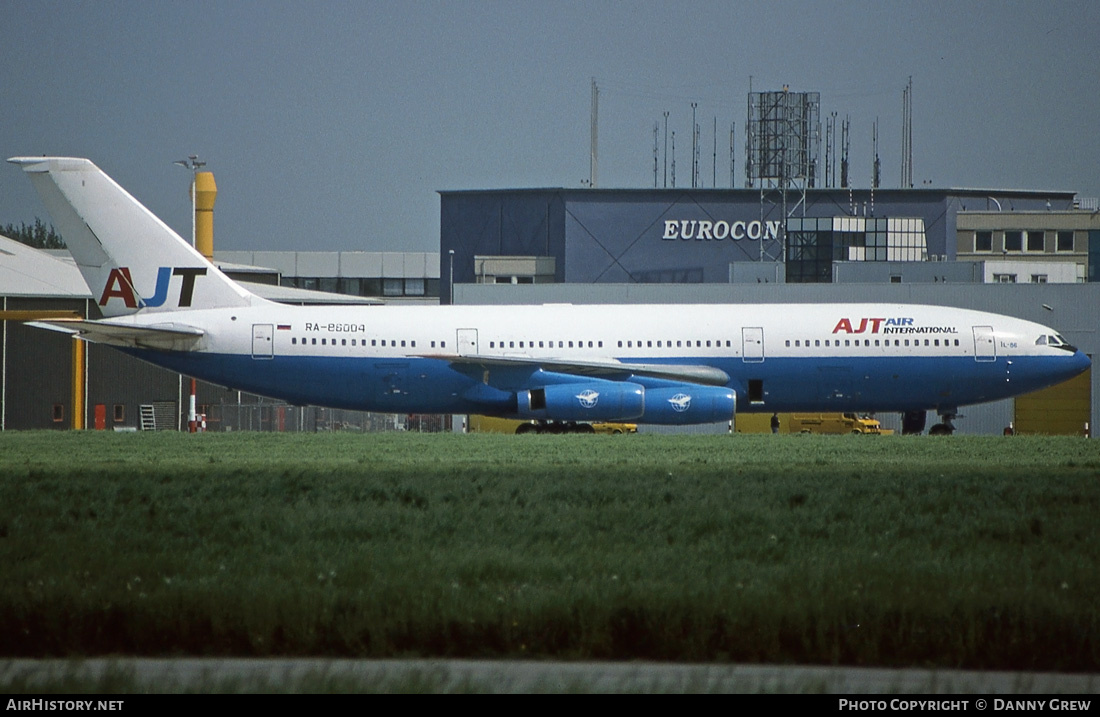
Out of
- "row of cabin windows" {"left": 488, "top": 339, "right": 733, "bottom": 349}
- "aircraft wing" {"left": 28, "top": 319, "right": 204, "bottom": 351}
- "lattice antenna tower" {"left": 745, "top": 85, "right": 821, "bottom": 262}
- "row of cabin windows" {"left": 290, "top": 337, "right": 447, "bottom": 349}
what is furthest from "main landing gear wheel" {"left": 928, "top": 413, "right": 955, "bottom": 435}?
"lattice antenna tower" {"left": 745, "top": 85, "right": 821, "bottom": 262}

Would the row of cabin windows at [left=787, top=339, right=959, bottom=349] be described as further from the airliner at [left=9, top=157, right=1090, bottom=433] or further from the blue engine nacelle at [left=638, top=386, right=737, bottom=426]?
the blue engine nacelle at [left=638, top=386, right=737, bottom=426]

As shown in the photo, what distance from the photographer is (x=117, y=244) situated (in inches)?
1483

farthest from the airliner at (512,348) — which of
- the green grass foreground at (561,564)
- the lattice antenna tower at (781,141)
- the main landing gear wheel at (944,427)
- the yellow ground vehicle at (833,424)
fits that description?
the lattice antenna tower at (781,141)

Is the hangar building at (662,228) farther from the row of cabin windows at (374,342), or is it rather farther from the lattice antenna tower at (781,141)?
the row of cabin windows at (374,342)

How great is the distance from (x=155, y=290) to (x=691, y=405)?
15391 millimetres

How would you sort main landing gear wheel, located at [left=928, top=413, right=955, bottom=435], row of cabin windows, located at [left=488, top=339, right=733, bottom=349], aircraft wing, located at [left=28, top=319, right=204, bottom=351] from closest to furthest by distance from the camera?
1. aircraft wing, located at [left=28, top=319, right=204, bottom=351]
2. row of cabin windows, located at [left=488, top=339, right=733, bottom=349]
3. main landing gear wheel, located at [left=928, top=413, right=955, bottom=435]

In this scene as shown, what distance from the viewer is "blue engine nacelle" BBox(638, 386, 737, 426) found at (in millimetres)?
36969

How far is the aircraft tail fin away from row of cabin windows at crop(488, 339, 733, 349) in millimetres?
8194

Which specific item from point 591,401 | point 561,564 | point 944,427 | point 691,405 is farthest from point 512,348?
point 561,564

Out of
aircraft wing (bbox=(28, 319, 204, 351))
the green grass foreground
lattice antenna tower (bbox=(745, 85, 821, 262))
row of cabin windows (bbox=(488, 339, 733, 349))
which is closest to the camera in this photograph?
the green grass foreground

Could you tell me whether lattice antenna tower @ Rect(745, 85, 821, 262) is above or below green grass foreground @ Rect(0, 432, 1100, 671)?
above

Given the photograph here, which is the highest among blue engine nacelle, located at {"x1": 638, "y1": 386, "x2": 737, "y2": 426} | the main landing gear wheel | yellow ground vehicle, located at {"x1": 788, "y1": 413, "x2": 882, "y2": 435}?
blue engine nacelle, located at {"x1": 638, "y1": 386, "x2": 737, "y2": 426}
